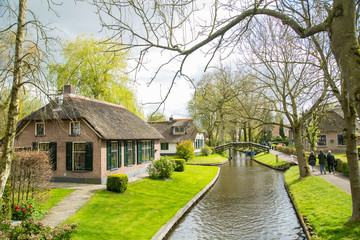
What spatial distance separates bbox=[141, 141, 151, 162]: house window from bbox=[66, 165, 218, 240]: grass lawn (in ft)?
14.4

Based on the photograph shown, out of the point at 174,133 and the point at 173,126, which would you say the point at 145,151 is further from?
the point at 173,126

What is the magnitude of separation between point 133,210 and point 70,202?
8.95ft

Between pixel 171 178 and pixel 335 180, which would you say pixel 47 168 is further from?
pixel 335 180

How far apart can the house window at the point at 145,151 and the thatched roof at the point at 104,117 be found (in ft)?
2.15

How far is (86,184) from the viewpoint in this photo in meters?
14.9

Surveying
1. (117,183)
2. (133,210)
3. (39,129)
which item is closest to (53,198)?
(117,183)

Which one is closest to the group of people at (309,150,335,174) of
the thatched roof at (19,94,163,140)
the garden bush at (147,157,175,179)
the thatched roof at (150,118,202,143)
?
the garden bush at (147,157,175,179)

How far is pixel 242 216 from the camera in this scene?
37.3 ft

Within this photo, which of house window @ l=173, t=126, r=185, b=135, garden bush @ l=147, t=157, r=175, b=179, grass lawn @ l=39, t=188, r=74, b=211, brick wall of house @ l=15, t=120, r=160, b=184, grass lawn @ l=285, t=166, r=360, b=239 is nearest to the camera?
grass lawn @ l=285, t=166, r=360, b=239

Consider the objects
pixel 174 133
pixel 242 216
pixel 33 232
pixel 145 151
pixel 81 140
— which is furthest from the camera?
pixel 174 133

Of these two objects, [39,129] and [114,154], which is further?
[114,154]

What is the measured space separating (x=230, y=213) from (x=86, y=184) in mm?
8069

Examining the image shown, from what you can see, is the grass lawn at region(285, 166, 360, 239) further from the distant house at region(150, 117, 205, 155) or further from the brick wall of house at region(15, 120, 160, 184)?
the distant house at region(150, 117, 205, 155)

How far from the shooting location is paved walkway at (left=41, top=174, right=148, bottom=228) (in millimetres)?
9023
